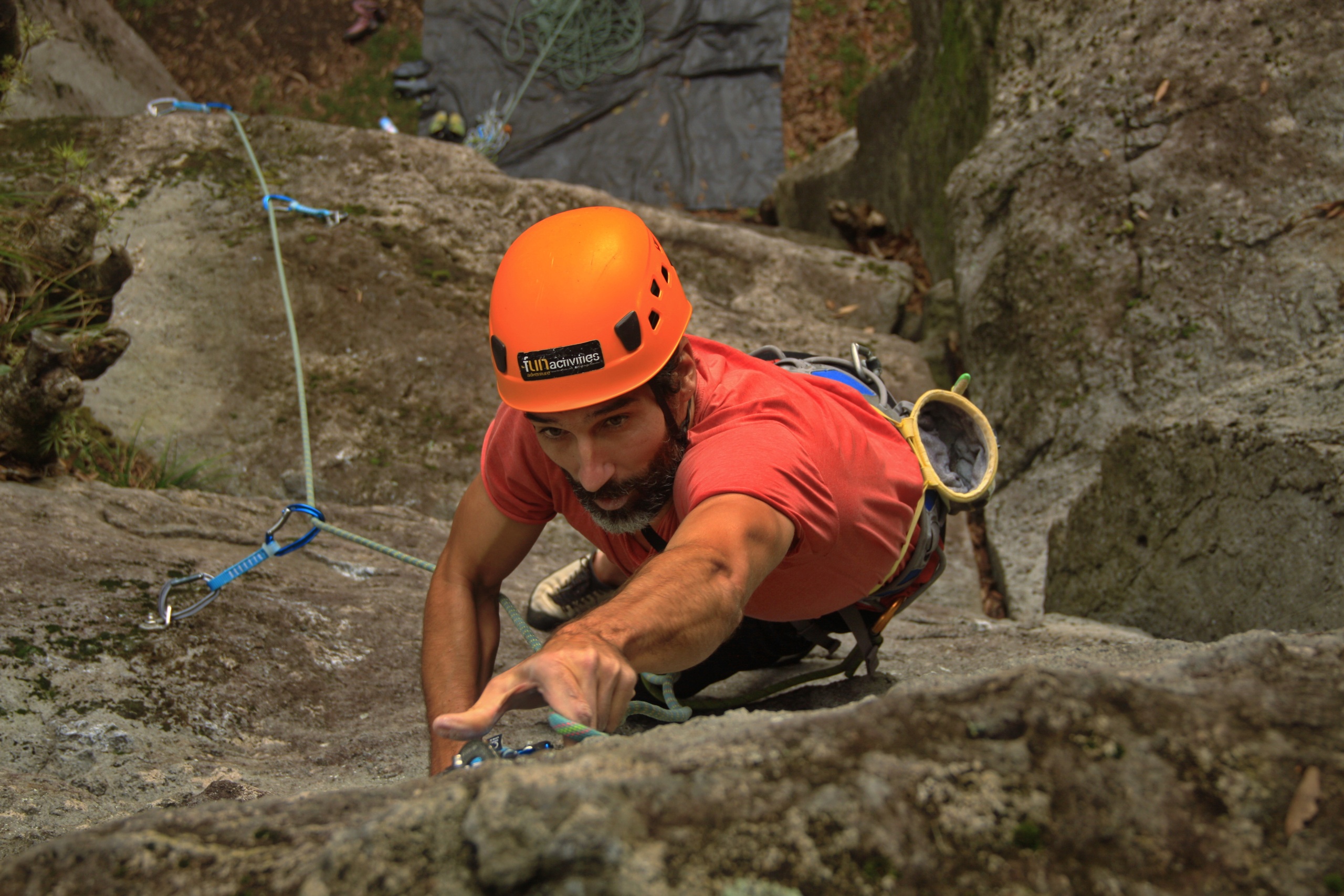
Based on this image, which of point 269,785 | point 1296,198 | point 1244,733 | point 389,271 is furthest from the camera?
point 389,271

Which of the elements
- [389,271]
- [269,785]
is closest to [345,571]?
[269,785]

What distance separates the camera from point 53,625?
237 centimetres

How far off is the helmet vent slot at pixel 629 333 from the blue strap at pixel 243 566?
156 centimetres

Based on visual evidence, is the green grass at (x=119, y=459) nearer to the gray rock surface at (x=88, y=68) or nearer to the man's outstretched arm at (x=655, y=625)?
the gray rock surface at (x=88, y=68)

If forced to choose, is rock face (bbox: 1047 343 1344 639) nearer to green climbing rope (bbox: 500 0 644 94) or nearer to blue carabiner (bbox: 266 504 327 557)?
blue carabiner (bbox: 266 504 327 557)

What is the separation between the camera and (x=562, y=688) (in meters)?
1.14

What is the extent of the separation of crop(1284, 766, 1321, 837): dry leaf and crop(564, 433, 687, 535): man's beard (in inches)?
45.7

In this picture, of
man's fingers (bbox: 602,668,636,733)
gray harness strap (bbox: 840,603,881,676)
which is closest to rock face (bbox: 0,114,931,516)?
gray harness strap (bbox: 840,603,881,676)

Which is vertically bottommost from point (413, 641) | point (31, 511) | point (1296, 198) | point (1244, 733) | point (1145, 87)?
point (413, 641)

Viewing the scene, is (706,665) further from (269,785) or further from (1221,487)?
(1221,487)

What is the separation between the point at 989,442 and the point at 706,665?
3.30 feet

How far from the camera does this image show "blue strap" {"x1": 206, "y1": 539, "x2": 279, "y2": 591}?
267 centimetres

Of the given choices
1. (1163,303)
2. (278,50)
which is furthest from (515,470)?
(278,50)

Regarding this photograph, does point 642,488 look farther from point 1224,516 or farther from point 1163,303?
point 1163,303
